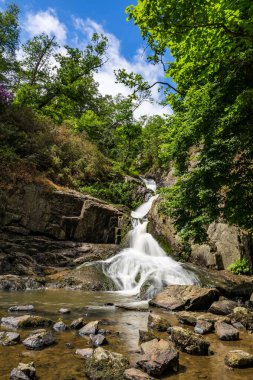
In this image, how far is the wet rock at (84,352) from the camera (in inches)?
186

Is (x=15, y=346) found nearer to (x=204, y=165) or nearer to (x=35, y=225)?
(x=204, y=165)

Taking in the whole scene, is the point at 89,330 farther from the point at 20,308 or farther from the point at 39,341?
the point at 20,308

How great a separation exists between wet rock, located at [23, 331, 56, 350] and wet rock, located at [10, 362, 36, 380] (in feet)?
3.48

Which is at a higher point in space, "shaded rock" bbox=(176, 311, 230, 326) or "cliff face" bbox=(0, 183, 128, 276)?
"cliff face" bbox=(0, 183, 128, 276)

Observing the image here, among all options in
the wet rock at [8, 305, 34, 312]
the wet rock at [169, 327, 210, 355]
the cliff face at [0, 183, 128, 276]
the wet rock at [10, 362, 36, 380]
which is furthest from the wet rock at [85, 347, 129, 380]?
the cliff face at [0, 183, 128, 276]

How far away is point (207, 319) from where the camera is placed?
7.12 meters

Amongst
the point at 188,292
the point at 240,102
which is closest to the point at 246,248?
the point at 188,292

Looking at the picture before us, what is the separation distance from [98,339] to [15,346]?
1368 millimetres

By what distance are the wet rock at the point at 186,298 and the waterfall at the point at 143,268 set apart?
5.21 ft

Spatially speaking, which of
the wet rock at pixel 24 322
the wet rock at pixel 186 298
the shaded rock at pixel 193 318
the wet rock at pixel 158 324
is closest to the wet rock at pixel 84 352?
the wet rock at pixel 24 322

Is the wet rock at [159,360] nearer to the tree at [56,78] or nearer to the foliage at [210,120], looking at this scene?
the foliage at [210,120]

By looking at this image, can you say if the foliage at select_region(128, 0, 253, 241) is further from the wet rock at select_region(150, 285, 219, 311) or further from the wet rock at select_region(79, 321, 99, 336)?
the wet rock at select_region(79, 321, 99, 336)

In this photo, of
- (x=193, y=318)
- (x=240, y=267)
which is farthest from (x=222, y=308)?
(x=240, y=267)

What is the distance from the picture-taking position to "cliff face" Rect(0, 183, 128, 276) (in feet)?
47.6
